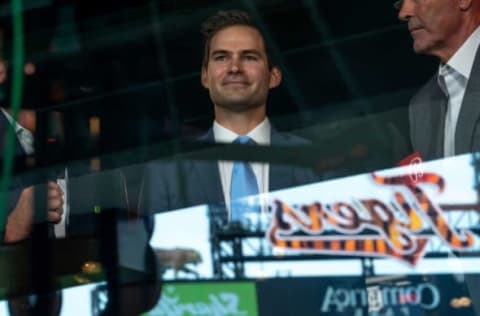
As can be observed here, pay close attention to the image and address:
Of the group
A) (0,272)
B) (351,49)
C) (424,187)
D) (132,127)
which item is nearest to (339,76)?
(351,49)

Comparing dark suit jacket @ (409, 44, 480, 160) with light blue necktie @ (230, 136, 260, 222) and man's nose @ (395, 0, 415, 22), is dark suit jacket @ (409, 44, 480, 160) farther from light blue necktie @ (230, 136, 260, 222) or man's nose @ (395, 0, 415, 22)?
light blue necktie @ (230, 136, 260, 222)

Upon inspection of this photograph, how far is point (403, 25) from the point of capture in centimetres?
235

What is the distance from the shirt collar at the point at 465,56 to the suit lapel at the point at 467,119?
0.05 meters

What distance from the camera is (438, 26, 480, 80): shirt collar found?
2.36 meters

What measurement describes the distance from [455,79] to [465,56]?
65 millimetres

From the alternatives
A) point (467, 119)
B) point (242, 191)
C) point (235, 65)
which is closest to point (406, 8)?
point (467, 119)

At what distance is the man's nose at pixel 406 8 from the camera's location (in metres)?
2.35

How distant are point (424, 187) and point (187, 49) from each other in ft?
2.12

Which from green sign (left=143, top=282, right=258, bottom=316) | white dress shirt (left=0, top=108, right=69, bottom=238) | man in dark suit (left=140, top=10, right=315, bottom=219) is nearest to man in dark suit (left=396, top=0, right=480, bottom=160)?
man in dark suit (left=140, top=10, right=315, bottom=219)

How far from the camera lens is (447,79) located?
2336mm

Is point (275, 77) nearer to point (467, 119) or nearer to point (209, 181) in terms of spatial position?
point (209, 181)

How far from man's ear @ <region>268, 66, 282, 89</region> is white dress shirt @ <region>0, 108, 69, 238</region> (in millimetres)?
540

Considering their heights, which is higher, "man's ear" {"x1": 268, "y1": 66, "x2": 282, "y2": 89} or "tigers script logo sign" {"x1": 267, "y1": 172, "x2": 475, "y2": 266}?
"man's ear" {"x1": 268, "y1": 66, "x2": 282, "y2": 89}

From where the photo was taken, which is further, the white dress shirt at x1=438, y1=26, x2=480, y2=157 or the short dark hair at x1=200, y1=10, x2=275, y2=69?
the short dark hair at x1=200, y1=10, x2=275, y2=69
